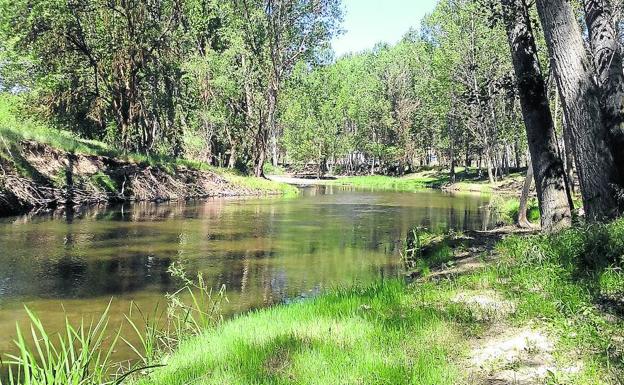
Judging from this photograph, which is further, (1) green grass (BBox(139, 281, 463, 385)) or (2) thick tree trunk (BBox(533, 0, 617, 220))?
(2) thick tree trunk (BBox(533, 0, 617, 220))

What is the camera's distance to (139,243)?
1631cm

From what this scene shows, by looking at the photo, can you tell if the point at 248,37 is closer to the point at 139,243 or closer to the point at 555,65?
the point at 139,243

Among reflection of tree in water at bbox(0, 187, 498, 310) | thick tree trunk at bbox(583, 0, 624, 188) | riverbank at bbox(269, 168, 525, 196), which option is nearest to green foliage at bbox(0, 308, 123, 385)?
reflection of tree in water at bbox(0, 187, 498, 310)

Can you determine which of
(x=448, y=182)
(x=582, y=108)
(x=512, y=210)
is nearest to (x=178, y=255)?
(x=582, y=108)

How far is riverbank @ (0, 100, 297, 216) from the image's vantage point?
79.9 feet

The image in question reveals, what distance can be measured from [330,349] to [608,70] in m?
7.67

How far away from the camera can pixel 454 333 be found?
5.21 meters

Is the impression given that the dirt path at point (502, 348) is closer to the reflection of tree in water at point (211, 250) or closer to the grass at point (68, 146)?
the reflection of tree in water at point (211, 250)

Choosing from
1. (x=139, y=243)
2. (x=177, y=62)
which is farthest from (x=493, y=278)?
(x=177, y=62)

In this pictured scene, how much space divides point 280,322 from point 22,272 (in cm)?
797

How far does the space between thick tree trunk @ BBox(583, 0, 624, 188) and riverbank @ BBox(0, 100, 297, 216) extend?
2315 centimetres

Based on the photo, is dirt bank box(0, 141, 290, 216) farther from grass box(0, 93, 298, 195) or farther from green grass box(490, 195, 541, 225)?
green grass box(490, 195, 541, 225)

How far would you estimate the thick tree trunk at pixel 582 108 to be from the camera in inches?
336

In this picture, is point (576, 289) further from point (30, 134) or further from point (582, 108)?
point (30, 134)
